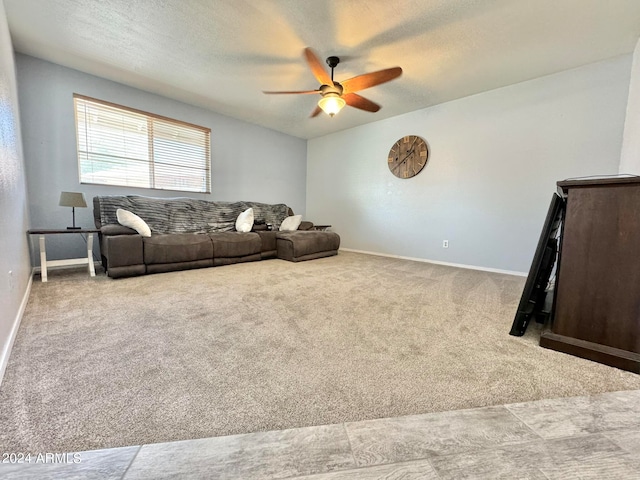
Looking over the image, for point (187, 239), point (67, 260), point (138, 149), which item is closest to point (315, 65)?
point (187, 239)

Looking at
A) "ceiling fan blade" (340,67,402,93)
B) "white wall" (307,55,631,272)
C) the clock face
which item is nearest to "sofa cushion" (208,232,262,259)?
"white wall" (307,55,631,272)

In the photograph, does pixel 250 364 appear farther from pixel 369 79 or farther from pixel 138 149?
pixel 138 149

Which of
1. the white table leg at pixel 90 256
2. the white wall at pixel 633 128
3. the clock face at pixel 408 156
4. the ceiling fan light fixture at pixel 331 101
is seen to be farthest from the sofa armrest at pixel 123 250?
the white wall at pixel 633 128

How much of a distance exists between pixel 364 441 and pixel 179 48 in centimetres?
364

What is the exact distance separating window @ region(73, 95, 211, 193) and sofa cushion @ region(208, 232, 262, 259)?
139 cm

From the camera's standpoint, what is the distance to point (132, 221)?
3.04 m

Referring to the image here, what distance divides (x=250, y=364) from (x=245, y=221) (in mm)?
3192

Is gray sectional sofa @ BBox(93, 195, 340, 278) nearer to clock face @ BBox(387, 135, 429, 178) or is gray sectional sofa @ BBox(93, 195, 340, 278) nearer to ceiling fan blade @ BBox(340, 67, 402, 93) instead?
clock face @ BBox(387, 135, 429, 178)

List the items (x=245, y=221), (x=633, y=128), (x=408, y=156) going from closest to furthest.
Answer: (x=633, y=128)
(x=245, y=221)
(x=408, y=156)

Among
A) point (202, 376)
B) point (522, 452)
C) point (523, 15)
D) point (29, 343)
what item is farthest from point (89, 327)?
point (523, 15)

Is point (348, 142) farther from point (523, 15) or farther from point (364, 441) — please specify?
point (364, 441)

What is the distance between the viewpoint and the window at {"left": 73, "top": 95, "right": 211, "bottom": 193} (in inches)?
134

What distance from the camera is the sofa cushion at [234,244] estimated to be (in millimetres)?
3561

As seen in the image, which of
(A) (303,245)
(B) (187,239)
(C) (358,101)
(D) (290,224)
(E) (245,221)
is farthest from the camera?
(D) (290,224)
